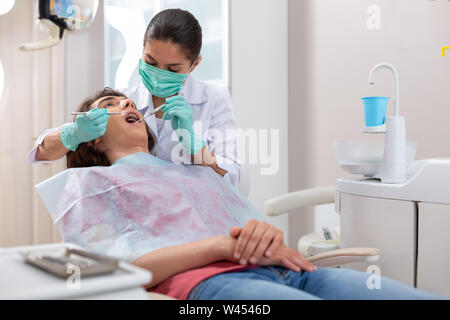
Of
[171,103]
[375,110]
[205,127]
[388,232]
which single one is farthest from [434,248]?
[171,103]

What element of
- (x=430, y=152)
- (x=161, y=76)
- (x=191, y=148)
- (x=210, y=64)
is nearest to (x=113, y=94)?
(x=161, y=76)

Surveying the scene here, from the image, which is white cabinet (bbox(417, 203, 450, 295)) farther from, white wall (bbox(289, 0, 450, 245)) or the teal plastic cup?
white wall (bbox(289, 0, 450, 245))

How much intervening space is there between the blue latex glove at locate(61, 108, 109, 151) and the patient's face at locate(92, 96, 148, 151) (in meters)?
0.08

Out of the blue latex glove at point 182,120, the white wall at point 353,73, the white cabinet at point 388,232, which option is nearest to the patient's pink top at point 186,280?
the blue latex glove at point 182,120

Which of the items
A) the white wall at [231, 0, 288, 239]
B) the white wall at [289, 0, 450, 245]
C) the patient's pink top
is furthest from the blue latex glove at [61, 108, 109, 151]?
the white wall at [289, 0, 450, 245]

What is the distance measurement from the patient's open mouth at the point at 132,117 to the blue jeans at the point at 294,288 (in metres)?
0.52

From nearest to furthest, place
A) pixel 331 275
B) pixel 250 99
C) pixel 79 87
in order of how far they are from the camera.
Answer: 1. pixel 331 275
2. pixel 79 87
3. pixel 250 99

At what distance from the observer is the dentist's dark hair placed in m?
1.20

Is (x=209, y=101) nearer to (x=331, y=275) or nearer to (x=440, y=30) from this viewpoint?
(x=331, y=275)

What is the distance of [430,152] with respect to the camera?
1.99 metres

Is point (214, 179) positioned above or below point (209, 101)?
below

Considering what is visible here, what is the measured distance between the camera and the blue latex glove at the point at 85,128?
1.04 m

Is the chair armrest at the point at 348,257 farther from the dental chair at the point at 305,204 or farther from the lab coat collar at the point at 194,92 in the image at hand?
the lab coat collar at the point at 194,92
